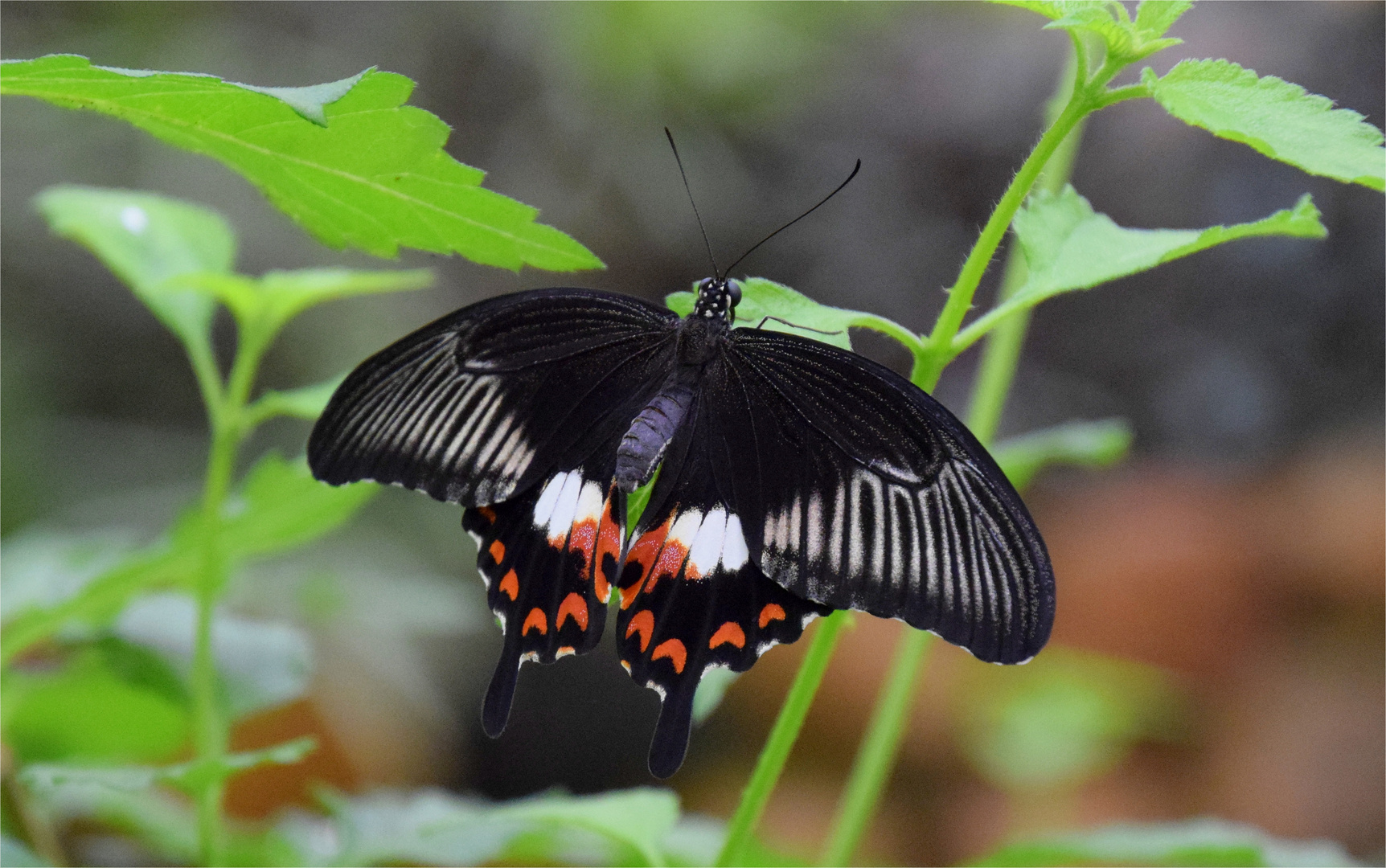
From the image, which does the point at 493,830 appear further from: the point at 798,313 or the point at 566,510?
the point at 798,313

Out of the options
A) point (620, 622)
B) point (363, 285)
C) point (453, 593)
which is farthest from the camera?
point (453, 593)

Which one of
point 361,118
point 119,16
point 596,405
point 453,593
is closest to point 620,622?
point 596,405

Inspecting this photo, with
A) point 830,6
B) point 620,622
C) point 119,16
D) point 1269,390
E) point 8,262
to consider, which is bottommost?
point 620,622

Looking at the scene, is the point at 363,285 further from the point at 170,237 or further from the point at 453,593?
the point at 453,593

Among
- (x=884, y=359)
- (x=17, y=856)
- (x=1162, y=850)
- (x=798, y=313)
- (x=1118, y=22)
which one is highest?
(x=884, y=359)

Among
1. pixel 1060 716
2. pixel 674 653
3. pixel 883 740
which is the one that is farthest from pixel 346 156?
pixel 1060 716

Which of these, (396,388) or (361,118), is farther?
(396,388)

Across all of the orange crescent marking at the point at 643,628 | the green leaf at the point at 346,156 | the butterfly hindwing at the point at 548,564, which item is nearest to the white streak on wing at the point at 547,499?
the butterfly hindwing at the point at 548,564

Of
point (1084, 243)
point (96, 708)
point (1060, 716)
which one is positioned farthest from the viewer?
point (1060, 716)
